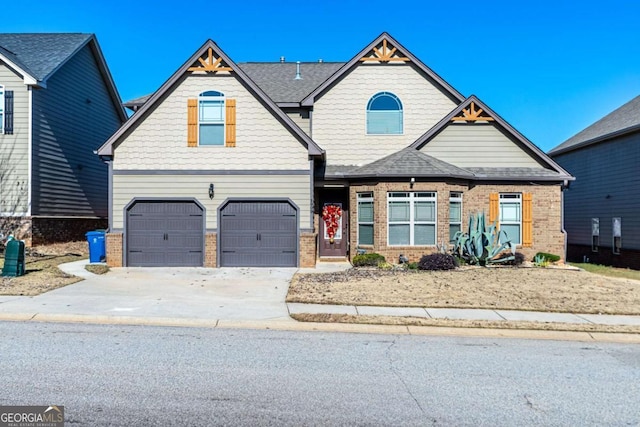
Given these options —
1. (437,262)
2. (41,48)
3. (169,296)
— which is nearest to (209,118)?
(169,296)

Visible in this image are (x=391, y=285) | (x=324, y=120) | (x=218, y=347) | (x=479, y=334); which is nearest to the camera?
(x=218, y=347)

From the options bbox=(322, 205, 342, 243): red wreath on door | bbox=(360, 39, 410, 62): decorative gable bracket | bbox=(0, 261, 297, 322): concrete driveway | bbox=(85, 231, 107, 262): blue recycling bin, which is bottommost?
bbox=(0, 261, 297, 322): concrete driveway

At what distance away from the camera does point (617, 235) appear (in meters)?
22.0

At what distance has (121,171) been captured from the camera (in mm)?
16094

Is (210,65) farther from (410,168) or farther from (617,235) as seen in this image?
(617,235)

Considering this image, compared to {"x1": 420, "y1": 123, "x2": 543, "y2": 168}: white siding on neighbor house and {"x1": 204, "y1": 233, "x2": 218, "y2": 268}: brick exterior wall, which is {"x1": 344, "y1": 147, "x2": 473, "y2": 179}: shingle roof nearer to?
{"x1": 420, "y1": 123, "x2": 543, "y2": 168}: white siding on neighbor house

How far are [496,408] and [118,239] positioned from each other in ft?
45.5

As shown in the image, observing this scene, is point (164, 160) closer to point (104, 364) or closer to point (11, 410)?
point (104, 364)

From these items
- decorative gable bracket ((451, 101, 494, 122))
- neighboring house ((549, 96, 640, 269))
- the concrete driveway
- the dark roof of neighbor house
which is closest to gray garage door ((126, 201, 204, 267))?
the concrete driveway

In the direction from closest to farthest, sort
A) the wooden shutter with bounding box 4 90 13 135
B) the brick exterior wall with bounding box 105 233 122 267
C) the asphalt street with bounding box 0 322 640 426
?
the asphalt street with bounding box 0 322 640 426 → the brick exterior wall with bounding box 105 233 122 267 → the wooden shutter with bounding box 4 90 13 135

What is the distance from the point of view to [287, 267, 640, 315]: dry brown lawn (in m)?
10.0

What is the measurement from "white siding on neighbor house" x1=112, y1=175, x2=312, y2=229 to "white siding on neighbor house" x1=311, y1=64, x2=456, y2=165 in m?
3.21

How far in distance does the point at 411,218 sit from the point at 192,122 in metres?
7.99

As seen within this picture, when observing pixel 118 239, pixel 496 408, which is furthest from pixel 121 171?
pixel 496 408
